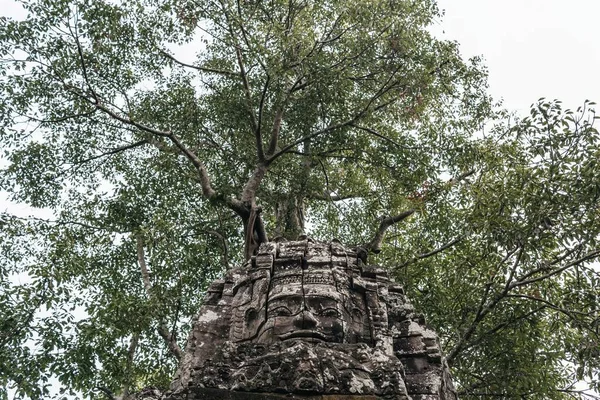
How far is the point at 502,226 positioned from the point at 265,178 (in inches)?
237

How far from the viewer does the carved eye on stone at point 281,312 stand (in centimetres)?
636

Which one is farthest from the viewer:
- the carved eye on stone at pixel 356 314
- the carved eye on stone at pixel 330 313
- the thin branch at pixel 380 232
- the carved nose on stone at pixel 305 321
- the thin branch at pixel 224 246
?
the thin branch at pixel 224 246

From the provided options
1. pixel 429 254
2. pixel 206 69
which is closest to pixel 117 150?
pixel 206 69

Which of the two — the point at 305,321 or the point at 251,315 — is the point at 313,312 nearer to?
the point at 305,321

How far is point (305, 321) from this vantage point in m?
6.09

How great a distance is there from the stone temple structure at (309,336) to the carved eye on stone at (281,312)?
0.02m

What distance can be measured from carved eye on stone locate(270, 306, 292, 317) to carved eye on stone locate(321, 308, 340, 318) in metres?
0.37

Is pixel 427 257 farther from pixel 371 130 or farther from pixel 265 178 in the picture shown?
pixel 265 178

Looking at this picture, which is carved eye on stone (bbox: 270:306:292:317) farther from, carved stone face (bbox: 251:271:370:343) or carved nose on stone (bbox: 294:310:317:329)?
carved nose on stone (bbox: 294:310:317:329)

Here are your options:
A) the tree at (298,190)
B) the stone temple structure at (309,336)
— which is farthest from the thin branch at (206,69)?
the stone temple structure at (309,336)


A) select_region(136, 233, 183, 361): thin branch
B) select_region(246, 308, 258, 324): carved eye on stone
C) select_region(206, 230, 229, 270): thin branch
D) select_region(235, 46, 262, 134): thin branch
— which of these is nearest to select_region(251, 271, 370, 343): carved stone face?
select_region(246, 308, 258, 324): carved eye on stone

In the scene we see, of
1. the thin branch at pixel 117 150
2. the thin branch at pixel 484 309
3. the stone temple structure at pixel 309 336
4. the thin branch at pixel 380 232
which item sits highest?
the thin branch at pixel 117 150

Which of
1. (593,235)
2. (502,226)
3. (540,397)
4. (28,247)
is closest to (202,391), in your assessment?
(502,226)

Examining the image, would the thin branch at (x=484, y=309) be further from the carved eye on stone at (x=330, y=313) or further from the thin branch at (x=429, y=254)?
the carved eye on stone at (x=330, y=313)
